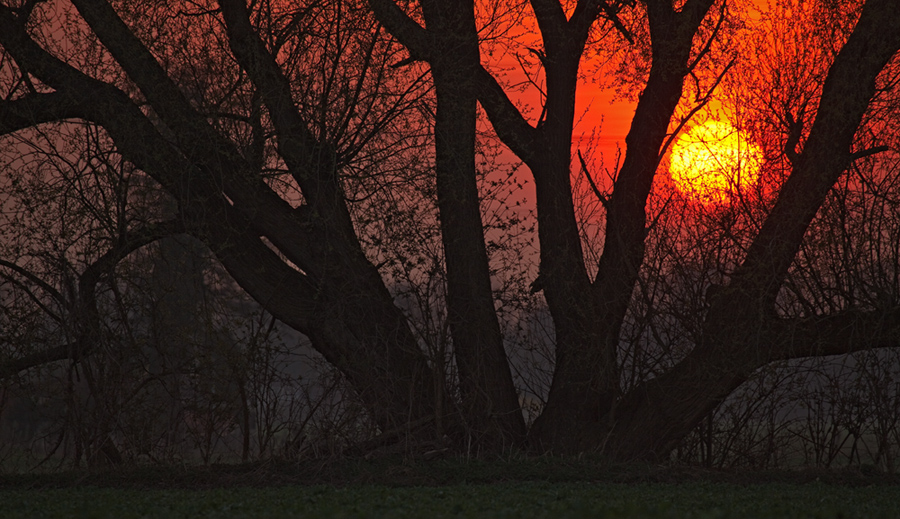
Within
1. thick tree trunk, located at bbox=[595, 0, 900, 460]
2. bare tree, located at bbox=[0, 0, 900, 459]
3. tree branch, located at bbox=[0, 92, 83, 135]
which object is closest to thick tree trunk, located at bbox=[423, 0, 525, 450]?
bare tree, located at bbox=[0, 0, 900, 459]

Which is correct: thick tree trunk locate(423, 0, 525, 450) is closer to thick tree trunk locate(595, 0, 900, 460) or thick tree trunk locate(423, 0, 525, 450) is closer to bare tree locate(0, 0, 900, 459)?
bare tree locate(0, 0, 900, 459)

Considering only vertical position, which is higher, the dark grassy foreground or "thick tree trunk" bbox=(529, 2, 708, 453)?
"thick tree trunk" bbox=(529, 2, 708, 453)

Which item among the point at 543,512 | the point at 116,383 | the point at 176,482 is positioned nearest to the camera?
the point at 543,512

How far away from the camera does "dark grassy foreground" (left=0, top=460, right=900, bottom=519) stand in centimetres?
617

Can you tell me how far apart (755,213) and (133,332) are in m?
7.62

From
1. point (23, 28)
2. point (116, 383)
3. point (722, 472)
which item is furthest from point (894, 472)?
point (23, 28)

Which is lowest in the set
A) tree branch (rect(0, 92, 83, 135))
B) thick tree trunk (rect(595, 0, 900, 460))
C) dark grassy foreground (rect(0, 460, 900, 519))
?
dark grassy foreground (rect(0, 460, 900, 519))

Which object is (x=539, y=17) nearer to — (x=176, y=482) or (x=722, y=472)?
(x=722, y=472)

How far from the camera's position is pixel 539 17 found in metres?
11.6

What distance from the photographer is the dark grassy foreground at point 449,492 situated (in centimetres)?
617

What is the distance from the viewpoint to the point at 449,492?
7.73 metres

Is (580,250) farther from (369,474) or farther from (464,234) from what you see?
(369,474)

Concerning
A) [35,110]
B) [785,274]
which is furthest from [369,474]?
[35,110]

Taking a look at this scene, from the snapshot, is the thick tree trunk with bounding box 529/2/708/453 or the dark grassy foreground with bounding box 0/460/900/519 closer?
the dark grassy foreground with bounding box 0/460/900/519
